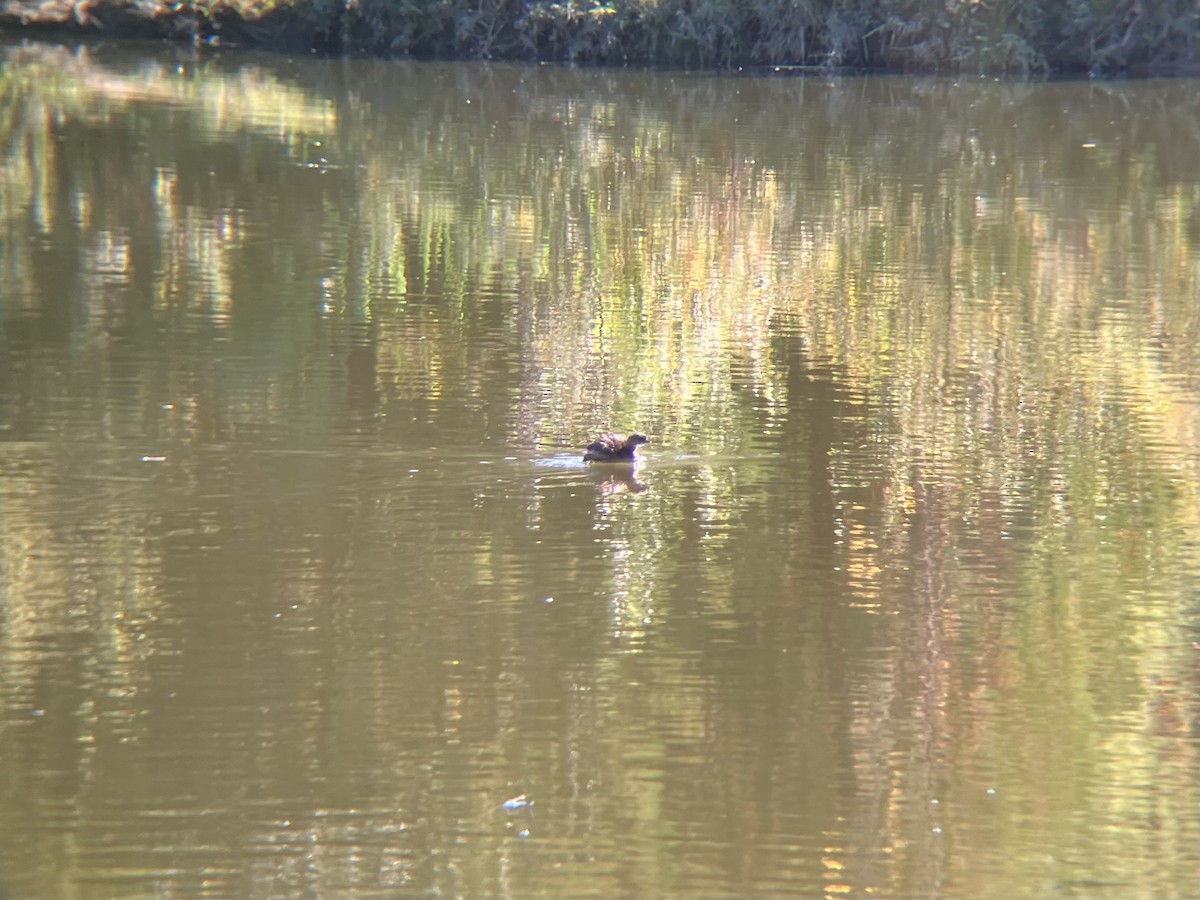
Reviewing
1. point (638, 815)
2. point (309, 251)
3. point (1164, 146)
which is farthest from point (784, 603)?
point (1164, 146)

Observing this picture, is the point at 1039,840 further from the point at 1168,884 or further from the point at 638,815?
the point at 638,815

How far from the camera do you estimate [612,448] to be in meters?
7.89

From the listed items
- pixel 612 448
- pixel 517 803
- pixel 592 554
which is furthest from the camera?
pixel 612 448

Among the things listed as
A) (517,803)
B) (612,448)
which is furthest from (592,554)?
(517,803)

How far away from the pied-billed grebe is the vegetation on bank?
19791 millimetres

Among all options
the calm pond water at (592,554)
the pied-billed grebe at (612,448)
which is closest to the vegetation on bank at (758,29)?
the calm pond water at (592,554)

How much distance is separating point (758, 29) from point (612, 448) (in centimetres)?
2069

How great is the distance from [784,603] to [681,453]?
5.60 ft

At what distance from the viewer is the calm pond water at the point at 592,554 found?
520cm

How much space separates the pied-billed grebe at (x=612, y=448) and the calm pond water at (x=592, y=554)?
93 millimetres

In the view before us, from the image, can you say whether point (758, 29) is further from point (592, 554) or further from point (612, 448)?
point (592, 554)

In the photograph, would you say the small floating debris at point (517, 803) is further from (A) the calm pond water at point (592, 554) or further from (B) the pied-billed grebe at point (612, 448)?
(B) the pied-billed grebe at point (612, 448)

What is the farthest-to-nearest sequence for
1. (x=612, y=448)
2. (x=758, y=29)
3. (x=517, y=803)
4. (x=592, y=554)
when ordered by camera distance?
(x=758, y=29)
(x=612, y=448)
(x=592, y=554)
(x=517, y=803)

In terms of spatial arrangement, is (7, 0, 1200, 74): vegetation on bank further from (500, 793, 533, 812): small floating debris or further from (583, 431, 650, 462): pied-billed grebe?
(500, 793, 533, 812): small floating debris
